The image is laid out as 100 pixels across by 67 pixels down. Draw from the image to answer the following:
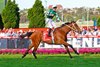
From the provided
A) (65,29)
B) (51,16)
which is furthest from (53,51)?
(51,16)

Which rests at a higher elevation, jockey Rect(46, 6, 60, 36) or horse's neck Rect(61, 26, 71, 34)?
jockey Rect(46, 6, 60, 36)

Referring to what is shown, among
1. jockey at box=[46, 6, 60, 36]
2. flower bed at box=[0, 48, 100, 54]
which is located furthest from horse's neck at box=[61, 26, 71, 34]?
flower bed at box=[0, 48, 100, 54]

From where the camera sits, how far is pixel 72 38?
29.5 meters

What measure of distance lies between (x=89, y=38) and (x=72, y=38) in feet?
3.81

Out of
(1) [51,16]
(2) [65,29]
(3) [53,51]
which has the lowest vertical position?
(3) [53,51]

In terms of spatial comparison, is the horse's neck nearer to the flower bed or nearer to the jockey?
the jockey

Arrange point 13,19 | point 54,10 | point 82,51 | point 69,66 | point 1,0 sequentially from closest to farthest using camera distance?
point 69,66, point 54,10, point 82,51, point 13,19, point 1,0

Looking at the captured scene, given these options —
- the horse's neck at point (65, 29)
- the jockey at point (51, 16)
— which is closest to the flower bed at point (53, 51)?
the jockey at point (51, 16)

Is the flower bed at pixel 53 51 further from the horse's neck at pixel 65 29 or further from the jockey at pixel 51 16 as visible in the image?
the horse's neck at pixel 65 29

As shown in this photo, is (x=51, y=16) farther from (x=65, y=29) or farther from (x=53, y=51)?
(x=53, y=51)

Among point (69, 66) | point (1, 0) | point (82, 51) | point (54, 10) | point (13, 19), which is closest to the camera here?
point (69, 66)

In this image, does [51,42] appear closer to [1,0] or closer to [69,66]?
[69,66]

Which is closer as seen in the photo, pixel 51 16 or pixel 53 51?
pixel 51 16

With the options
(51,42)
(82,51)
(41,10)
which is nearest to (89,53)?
(82,51)
